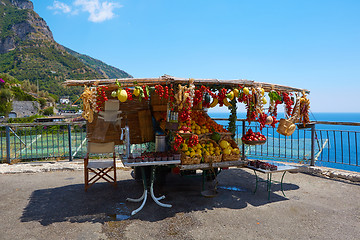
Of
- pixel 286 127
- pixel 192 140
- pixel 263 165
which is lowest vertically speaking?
pixel 263 165

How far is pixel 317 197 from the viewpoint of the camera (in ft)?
16.8

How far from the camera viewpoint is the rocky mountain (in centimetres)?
9769

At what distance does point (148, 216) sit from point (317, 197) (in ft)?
12.6

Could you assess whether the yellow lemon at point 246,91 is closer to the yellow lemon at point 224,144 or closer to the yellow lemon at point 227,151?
the yellow lemon at point 224,144

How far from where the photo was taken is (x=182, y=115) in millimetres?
4836

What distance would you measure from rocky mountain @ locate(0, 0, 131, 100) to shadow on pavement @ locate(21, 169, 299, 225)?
102 meters

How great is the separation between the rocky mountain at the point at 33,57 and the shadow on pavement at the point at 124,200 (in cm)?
10204

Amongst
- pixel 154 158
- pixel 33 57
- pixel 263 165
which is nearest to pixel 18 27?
pixel 33 57

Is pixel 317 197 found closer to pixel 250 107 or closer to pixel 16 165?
pixel 250 107

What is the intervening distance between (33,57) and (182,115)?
412 feet

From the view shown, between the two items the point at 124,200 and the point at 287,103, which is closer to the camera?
the point at 124,200

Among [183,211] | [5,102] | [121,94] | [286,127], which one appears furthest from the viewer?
[5,102]

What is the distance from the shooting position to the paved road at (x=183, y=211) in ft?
12.0

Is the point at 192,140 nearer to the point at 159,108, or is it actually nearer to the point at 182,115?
the point at 182,115
